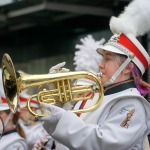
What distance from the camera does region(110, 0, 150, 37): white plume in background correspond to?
4551 mm

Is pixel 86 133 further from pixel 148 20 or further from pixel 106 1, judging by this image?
pixel 106 1

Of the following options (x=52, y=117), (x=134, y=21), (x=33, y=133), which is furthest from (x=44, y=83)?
(x=33, y=133)

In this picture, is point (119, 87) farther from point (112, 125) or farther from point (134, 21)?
point (134, 21)

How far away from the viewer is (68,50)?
1249 cm

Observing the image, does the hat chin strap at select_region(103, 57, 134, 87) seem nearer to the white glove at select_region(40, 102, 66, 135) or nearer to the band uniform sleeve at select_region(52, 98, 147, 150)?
the band uniform sleeve at select_region(52, 98, 147, 150)

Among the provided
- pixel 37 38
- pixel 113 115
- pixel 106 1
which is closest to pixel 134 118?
pixel 113 115

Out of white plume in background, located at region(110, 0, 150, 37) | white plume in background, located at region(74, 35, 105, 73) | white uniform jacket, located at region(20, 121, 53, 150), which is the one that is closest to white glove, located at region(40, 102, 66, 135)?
white plume in background, located at region(110, 0, 150, 37)

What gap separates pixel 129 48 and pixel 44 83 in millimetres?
774

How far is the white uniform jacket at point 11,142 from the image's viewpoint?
18.3 feet

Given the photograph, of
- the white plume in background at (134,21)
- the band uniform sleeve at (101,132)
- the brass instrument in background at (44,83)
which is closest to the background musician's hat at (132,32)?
the white plume in background at (134,21)

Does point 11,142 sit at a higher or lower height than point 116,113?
higher

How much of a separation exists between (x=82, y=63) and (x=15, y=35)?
6.82 m

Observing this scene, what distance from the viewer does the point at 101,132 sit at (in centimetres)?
404

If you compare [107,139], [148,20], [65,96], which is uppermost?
[148,20]
